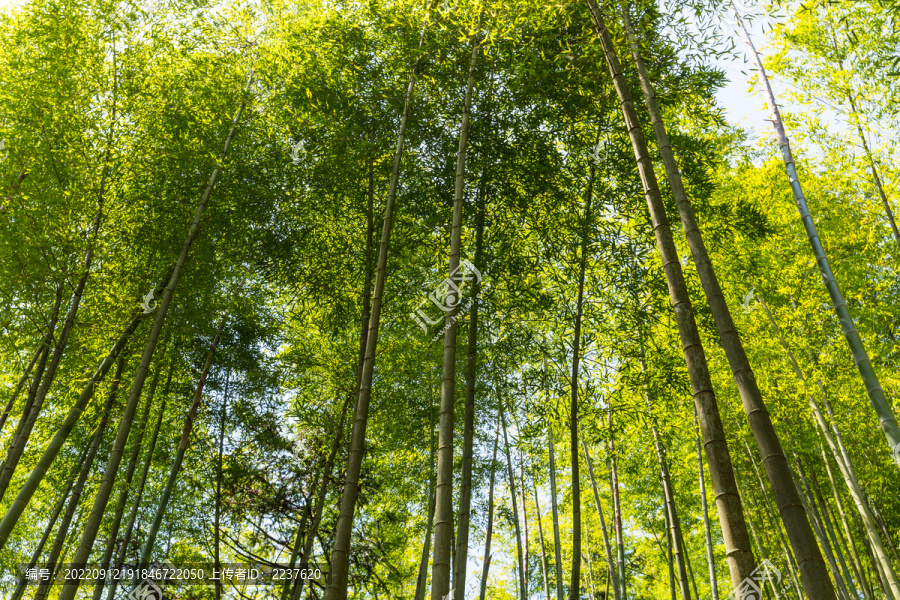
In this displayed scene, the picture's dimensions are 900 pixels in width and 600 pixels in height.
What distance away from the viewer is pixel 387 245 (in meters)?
4.12

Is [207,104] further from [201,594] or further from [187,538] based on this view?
[201,594]

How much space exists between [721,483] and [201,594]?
7704mm

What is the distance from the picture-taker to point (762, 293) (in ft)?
22.3

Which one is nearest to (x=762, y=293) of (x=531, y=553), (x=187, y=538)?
(x=187, y=538)

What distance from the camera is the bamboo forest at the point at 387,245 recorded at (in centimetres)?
431

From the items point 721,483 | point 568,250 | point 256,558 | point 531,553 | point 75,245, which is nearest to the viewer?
point 721,483

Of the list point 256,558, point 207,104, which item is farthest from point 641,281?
point 256,558

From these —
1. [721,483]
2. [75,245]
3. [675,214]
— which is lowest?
[721,483]

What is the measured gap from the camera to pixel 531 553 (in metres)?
13.3

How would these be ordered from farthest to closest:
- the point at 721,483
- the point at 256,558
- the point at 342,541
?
the point at 256,558 → the point at 342,541 → the point at 721,483

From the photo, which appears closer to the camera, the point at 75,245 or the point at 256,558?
the point at 75,245

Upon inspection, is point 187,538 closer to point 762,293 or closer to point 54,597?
point 54,597

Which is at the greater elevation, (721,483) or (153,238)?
(153,238)

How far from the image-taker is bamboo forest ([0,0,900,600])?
4.31 metres
